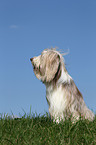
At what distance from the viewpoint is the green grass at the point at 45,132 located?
5031 mm

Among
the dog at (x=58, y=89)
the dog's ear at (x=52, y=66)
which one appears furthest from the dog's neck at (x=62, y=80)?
the dog's ear at (x=52, y=66)

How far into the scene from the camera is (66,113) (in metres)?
6.04

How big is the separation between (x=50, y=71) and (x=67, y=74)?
0.40 meters

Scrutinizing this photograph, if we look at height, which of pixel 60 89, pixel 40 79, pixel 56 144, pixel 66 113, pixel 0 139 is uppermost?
pixel 40 79

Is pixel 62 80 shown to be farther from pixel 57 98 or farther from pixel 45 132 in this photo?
pixel 45 132

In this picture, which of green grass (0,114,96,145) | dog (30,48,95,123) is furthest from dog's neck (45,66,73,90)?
green grass (0,114,96,145)

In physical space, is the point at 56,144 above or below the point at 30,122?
below

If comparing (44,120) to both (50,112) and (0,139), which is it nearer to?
(50,112)

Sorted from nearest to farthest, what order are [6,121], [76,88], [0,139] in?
[0,139]
[76,88]
[6,121]

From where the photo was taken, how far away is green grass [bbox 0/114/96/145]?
5031 millimetres

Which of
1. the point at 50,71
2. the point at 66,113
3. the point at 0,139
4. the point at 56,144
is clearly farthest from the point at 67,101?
the point at 0,139

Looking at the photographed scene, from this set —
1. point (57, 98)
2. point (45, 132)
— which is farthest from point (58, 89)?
point (45, 132)

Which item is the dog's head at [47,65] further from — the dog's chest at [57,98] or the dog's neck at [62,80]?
the dog's chest at [57,98]

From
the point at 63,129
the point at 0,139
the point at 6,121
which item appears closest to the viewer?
the point at 0,139
